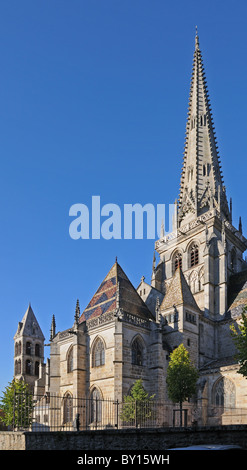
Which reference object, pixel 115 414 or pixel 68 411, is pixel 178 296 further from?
A: pixel 68 411

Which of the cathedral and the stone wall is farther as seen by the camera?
the cathedral

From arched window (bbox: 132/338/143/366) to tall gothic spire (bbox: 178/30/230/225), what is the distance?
17.1 m

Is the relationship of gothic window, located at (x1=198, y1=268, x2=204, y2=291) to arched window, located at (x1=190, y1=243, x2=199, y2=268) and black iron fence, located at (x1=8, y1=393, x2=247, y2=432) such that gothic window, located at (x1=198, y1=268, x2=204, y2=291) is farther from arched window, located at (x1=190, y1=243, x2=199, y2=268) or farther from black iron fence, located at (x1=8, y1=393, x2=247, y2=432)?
black iron fence, located at (x1=8, y1=393, x2=247, y2=432)

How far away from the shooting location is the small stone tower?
54.9m

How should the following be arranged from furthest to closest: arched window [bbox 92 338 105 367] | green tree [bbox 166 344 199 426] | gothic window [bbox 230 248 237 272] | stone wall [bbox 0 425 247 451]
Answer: gothic window [bbox 230 248 237 272]
arched window [bbox 92 338 105 367]
green tree [bbox 166 344 199 426]
stone wall [bbox 0 425 247 451]

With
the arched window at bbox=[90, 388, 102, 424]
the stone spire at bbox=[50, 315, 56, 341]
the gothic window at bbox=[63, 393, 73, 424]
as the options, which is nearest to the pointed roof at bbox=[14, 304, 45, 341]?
the stone spire at bbox=[50, 315, 56, 341]

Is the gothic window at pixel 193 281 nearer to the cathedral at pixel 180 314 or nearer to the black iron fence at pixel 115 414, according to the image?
the cathedral at pixel 180 314

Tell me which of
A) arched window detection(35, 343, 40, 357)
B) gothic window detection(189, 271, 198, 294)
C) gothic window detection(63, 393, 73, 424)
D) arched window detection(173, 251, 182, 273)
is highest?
arched window detection(173, 251, 182, 273)

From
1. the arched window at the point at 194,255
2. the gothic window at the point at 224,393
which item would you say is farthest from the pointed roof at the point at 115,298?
the arched window at the point at 194,255

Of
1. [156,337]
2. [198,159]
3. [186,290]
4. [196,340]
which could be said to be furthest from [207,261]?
[198,159]

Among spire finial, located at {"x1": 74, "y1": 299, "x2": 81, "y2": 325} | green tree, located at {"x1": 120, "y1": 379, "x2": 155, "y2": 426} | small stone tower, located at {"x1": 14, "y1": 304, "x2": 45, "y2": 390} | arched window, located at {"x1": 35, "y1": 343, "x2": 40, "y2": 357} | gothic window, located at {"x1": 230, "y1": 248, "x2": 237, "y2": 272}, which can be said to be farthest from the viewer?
arched window, located at {"x1": 35, "y1": 343, "x2": 40, "y2": 357}

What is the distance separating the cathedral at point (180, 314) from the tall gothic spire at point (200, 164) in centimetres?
12

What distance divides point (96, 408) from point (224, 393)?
8.01 metres
